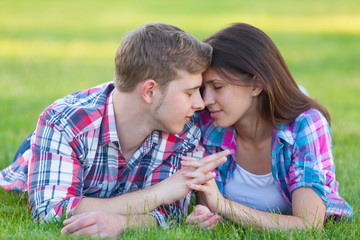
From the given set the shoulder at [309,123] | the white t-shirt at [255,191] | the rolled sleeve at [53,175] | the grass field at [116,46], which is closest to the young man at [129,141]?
the rolled sleeve at [53,175]

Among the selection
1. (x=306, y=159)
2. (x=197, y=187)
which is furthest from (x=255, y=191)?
(x=197, y=187)

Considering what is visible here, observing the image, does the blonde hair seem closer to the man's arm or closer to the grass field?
the man's arm

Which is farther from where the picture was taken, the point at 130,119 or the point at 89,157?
the point at 130,119

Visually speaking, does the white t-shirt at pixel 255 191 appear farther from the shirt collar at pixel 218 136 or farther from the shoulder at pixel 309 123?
the shoulder at pixel 309 123

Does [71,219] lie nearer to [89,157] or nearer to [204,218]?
[89,157]

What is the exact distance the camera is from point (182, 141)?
4320 millimetres

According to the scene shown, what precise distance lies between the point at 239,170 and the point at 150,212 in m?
0.92

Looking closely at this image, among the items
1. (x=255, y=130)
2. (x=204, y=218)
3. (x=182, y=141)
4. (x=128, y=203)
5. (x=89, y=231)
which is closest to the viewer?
(x=89, y=231)

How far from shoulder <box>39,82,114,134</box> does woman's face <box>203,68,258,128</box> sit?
0.80 meters

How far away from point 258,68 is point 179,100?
0.62 m

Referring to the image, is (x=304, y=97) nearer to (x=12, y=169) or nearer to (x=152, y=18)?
(x=12, y=169)

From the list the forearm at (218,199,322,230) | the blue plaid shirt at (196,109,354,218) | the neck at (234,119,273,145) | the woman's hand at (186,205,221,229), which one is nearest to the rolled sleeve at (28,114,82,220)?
the woman's hand at (186,205,221,229)

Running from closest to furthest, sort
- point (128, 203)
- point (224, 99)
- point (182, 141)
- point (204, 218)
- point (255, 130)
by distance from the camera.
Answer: point (204, 218), point (128, 203), point (224, 99), point (182, 141), point (255, 130)

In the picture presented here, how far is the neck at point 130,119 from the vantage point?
4.18 metres
